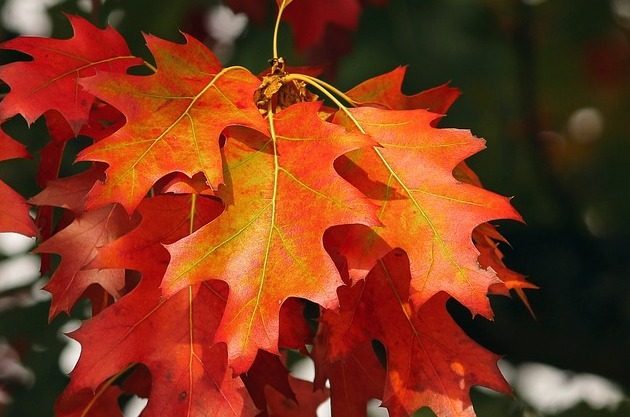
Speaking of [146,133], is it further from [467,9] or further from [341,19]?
[467,9]

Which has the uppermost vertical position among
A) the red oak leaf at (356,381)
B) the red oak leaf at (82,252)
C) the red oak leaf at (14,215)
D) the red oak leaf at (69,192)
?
the red oak leaf at (14,215)

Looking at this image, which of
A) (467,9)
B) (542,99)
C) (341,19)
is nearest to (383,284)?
(341,19)

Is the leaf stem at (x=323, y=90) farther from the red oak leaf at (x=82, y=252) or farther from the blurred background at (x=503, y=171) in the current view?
the blurred background at (x=503, y=171)

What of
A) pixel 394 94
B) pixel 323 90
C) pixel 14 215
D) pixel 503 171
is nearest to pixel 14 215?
pixel 14 215

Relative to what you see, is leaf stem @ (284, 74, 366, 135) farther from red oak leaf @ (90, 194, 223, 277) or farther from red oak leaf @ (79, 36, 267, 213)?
red oak leaf @ (90, 194, 223, 277)

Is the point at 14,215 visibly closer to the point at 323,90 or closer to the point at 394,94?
the point at 323,90

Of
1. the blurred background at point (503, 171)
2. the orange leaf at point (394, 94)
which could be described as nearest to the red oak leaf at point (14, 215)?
the orange leaf at point (394, 94)
